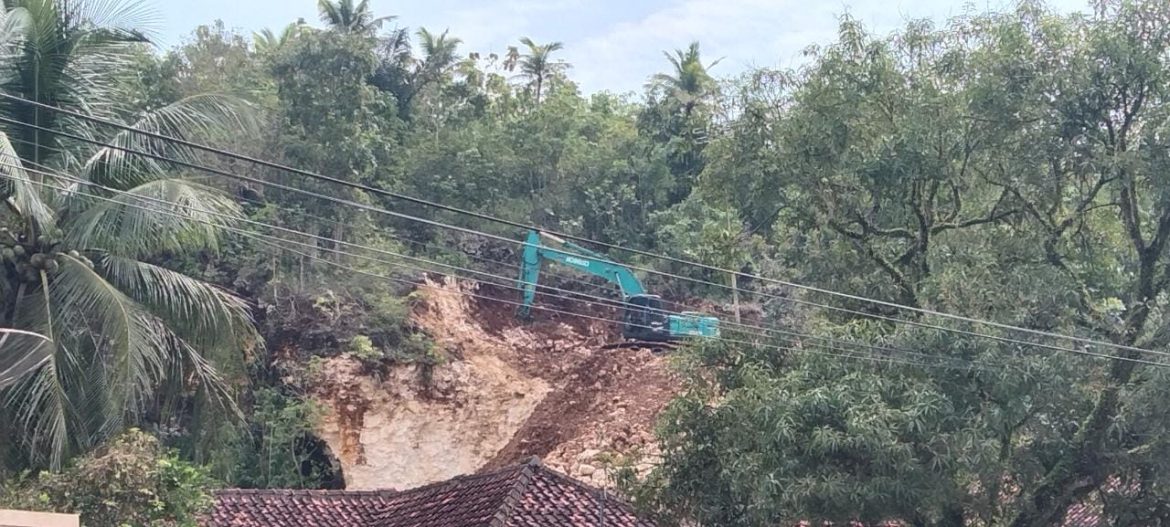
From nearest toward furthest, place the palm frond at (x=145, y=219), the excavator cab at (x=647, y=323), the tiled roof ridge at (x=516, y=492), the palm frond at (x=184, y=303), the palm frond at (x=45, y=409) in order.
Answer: the palm frond at (x=45, y=409) → the palm frond at (x=145, y=219) → the palm frond at (x=184, y=303) → the tiled roof ridge at (x=516, y=492) → the excavator cab at (x=647, y=323)

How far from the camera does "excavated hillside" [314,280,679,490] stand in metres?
28.6

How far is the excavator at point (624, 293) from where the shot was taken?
30.0 m

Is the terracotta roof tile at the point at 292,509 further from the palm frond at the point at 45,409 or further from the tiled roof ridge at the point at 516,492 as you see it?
the palm frond at the point at 45,409

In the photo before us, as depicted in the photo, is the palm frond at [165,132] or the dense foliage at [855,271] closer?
the dense foliage at [855,271]

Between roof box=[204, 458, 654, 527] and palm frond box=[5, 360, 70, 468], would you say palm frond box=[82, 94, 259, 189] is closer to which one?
palm frond box=[5, 360, 70, 468]

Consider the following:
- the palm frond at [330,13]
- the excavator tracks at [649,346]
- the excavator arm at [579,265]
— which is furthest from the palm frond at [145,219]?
the palm frond at [330,13]

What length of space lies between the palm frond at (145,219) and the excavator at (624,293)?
14872mm

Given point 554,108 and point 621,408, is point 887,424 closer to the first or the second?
point 621,408

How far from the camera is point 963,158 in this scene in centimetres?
1547

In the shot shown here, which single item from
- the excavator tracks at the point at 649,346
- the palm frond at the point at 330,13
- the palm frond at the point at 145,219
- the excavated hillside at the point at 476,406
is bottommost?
the excavated hillside at the point at 476,406

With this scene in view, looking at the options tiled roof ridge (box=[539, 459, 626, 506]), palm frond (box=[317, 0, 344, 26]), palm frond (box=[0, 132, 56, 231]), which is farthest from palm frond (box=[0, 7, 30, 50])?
palm frond (box=[317, 0, 344, 26])

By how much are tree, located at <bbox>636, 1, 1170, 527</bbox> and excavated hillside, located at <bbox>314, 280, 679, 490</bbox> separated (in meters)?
11.7

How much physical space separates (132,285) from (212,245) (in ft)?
3.09

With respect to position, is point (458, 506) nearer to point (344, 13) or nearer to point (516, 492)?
point (516, 492)
